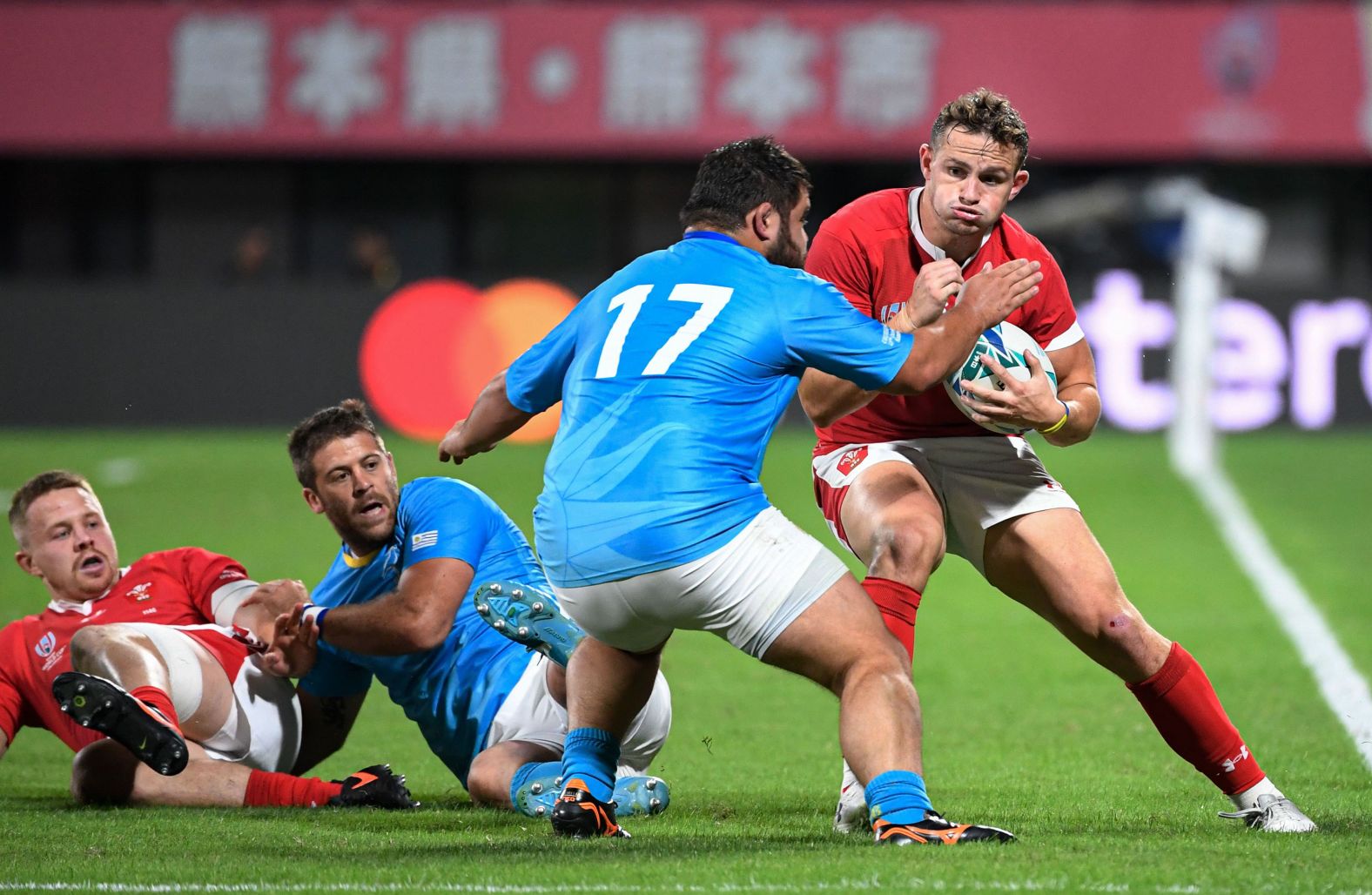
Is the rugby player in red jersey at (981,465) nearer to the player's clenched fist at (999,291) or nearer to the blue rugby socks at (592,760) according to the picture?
the player's clenched fist at (999,291)

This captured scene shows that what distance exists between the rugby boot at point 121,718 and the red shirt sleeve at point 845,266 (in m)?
2.24

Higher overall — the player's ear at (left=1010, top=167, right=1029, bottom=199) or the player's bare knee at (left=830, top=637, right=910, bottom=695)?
the player's ear at (left=1010, top=167, right=1029, bottom=199)

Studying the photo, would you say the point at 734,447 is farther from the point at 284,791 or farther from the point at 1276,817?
the point at 284,791

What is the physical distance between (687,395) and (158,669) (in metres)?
2.05

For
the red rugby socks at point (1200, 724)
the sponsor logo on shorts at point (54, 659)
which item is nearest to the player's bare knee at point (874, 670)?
the red rugby socks at point (1200, 724)

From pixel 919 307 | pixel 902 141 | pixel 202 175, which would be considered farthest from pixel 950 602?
pixel 202 175

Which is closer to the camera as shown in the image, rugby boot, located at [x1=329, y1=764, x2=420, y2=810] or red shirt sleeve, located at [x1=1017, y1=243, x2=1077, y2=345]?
A: red shirt sleeve, located at [x1=1017, y1=243, x2=1077, y2=345]

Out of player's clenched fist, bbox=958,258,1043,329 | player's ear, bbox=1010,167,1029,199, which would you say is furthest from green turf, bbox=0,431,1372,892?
player's ear, bbox=1010,167,1029,199

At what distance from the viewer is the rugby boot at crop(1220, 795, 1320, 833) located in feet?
17.1

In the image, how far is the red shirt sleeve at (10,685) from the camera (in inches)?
237

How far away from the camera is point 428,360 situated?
22.0 meters

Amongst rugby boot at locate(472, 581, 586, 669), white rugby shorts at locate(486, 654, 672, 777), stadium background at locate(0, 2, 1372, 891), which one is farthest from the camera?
stadium background at locate(0, 2, 1372, 891)

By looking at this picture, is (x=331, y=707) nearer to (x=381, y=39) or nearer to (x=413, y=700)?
(x=413, y=700)

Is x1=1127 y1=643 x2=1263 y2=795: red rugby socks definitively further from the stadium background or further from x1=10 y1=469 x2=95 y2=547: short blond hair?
the stadium background
